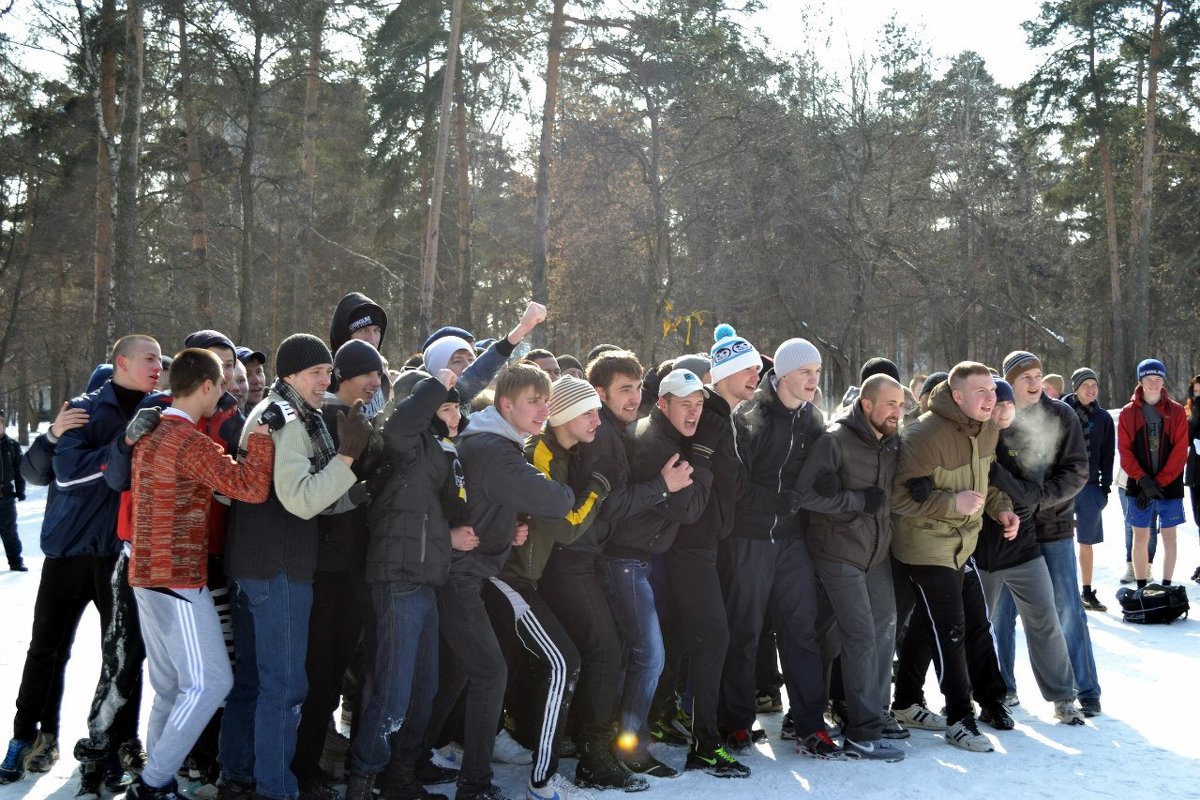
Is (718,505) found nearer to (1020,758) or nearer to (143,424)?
(1020,758)

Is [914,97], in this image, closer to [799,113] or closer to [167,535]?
[799,113]

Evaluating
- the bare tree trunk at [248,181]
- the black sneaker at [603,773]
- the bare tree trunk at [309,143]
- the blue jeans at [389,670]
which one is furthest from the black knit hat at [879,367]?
the bare tree trunk at [248,181]

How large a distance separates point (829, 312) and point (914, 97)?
6945mm

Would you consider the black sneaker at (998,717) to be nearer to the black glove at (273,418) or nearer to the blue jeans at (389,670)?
the blue jeans at (389,670)

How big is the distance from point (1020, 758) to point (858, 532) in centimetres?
141

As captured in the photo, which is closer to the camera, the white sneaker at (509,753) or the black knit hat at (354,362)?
the black knit hat at (354,362)

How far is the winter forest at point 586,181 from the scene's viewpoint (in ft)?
65.9

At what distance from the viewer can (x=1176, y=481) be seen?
9250 mm

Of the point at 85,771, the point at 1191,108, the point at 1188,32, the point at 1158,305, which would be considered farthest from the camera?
the point at 1158,305

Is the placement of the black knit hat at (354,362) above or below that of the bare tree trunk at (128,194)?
below

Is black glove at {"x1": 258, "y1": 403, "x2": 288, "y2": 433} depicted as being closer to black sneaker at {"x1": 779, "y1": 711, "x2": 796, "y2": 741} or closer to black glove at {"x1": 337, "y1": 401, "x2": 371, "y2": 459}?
black glove at {"x1": 337, "y1": 401, "x2": 371, "y2": 459}

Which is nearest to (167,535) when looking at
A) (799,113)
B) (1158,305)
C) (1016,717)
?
(1016,717)

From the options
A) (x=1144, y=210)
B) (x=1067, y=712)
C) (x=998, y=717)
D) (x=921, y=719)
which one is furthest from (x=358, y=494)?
(x=1144, y=210)

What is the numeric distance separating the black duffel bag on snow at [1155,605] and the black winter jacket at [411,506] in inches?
260
